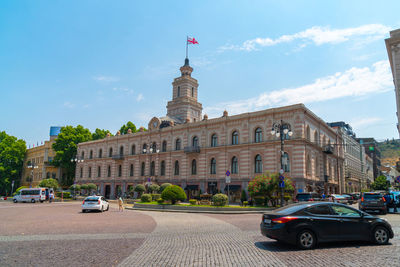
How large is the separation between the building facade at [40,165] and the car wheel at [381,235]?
70209 mm

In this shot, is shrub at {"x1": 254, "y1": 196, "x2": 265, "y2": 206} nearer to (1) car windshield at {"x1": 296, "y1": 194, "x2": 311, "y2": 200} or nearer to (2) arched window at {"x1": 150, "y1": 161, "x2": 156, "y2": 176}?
(1) car windshield at {"x1": 296, "y1": 194, "x2": 311, "y2": 200}

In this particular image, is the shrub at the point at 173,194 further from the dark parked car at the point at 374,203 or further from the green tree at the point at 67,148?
the green tree at the point at 67,148

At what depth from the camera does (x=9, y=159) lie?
71.5 metres

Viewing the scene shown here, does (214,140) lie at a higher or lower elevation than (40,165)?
higher

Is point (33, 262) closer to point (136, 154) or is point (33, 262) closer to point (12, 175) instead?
point (136, 154)

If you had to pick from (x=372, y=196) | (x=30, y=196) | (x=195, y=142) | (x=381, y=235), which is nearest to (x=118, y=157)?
(x=30, y=196)

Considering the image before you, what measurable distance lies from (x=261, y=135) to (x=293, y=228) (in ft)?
97.4

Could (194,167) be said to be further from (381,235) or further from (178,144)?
(381,235)

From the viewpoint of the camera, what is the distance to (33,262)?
7.06 meters

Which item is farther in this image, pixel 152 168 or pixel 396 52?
pixel 152 168

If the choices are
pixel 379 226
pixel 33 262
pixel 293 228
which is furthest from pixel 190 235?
pixel 379 226

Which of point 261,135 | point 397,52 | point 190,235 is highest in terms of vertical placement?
point 397,52

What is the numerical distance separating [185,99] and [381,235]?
50113 millimetres

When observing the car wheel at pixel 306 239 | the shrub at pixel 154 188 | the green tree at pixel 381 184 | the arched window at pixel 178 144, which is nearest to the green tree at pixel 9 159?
the arched window at pixel 178 144
